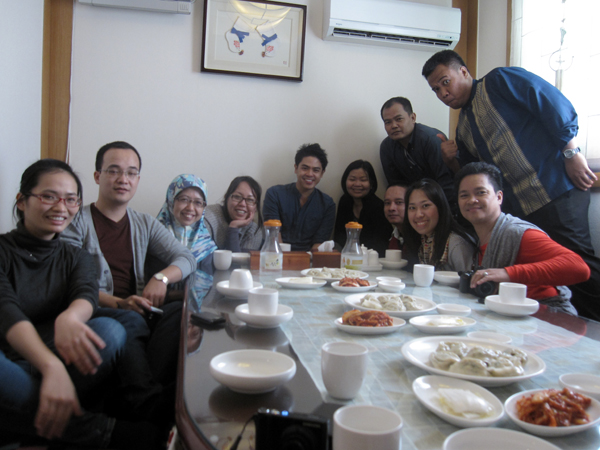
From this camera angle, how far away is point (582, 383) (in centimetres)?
71

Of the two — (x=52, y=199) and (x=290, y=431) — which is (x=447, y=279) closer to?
(x=290, y=431)

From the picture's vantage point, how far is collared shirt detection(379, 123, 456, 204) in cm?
310

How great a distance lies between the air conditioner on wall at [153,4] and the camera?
9.70 ft

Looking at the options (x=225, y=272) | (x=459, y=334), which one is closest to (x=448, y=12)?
(x=225, y=272)

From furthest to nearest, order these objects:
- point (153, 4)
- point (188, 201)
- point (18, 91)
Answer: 1. point (153, 4)
2. point (18, 91)
3. point (188, 201)

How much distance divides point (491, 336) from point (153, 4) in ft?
10.3

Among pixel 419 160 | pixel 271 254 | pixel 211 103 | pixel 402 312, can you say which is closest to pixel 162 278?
pixel 271 254

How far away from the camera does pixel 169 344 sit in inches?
53.0

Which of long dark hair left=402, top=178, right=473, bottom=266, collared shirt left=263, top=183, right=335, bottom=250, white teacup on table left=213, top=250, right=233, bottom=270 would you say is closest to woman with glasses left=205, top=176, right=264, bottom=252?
collared shirt left=263, top=183, right=335, bottom=250

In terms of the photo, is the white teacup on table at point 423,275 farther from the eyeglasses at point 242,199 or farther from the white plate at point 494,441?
the eyeglasses at point 242,199

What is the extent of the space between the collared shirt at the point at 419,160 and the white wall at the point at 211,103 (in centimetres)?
22

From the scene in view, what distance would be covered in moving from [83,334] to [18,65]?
6.78ft

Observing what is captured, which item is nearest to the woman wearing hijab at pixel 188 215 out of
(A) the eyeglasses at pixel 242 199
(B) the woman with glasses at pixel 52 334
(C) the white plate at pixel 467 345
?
(A) the eyeglasses at pixel 242 199

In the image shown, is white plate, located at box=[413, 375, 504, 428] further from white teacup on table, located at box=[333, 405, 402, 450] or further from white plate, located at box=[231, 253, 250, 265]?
white plate, located at box=[231, 253, 250, 265]
